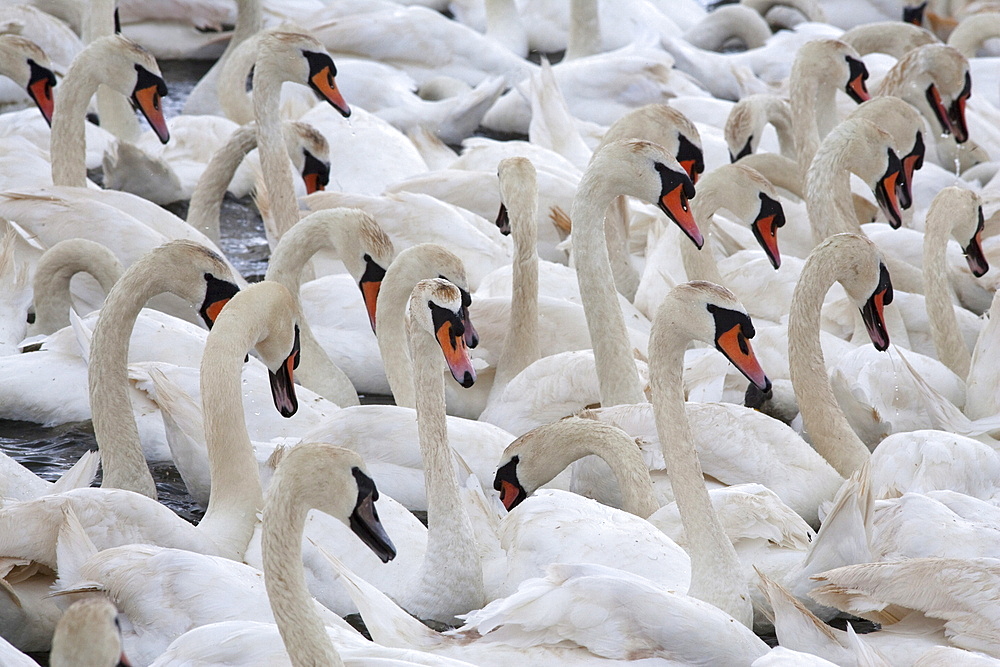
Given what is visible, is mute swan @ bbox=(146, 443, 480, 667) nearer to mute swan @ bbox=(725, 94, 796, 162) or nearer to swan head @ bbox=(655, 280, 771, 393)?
swan head @ bbox=(655, 280, 771, 393)

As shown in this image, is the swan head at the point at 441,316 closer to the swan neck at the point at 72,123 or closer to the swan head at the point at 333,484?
the swan head at the point at 333,484

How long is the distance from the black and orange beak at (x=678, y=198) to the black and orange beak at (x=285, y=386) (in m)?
1.40

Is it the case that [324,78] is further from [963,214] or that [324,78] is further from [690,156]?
[963,214]

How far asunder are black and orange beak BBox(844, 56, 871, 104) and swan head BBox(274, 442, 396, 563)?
489 centimetres

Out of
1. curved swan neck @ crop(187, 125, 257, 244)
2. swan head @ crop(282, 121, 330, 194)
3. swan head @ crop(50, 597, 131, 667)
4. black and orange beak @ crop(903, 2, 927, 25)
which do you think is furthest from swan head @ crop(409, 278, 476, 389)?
black and orange beak @ crop(903, 2, 927, 25)

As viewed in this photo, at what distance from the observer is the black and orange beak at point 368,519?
3281 millimetres

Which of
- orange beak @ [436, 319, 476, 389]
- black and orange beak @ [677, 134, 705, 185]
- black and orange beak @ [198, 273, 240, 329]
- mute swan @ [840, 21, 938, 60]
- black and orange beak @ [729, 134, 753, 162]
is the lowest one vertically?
mute swan @ [840, 21, 938, 60]

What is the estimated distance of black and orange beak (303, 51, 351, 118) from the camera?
652 cm

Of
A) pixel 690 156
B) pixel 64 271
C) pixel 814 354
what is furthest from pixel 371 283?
pixel 814 354

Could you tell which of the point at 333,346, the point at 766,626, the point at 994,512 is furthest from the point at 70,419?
the point at 994,512

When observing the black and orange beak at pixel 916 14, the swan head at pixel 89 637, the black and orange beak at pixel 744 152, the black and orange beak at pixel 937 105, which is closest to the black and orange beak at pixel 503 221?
the black and orange beak at pixel 744 152

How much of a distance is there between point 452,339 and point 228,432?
29.1 inches

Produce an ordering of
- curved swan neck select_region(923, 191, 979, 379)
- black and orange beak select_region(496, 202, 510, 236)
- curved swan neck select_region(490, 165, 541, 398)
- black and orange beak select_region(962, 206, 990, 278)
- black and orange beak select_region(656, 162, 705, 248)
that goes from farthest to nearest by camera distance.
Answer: black and orange beak select_region(962, 206, 990, 278)
black and orange beak select_region(496, 202, 510, 236)
curved swan neck select_region(923, 191, 979, 379)
curved swan neck select_region(490, 165, 541, 398)
black and orange beak select_region(656, 162, 705, 248)

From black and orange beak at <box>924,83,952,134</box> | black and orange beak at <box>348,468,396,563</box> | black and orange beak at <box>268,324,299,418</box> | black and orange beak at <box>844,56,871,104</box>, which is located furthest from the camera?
black and orange beak at <box>924,83,952,134</box>
